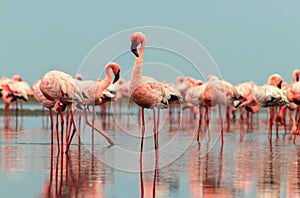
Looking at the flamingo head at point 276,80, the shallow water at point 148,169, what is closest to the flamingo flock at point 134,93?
the shallow water at point 148,169

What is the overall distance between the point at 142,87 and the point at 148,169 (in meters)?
1.77

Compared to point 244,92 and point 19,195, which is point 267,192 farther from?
point 244,92

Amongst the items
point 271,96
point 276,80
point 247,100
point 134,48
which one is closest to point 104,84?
point 134,48

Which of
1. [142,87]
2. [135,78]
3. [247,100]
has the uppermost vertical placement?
[135,78]

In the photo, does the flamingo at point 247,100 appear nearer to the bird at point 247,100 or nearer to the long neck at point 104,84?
the bird at point 247,100

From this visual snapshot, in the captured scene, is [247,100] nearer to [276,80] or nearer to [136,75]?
[276,80]

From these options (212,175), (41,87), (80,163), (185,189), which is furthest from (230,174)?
(41,87)

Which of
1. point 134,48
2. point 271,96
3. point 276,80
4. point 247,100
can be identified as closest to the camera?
point 134,48

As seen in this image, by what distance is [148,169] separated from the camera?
11703mm

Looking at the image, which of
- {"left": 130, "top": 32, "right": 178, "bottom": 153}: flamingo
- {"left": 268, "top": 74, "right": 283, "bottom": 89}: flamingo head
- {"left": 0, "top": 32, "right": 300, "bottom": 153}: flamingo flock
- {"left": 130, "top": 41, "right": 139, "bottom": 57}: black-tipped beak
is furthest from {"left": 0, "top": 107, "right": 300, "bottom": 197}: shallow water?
{"left": 268, "top": 74, "right": 283, "bottom": 89}: flamingo head

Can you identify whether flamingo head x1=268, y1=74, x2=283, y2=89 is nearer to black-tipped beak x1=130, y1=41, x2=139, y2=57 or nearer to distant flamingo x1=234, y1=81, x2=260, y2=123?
distant flamingo x1=234, y1=81, x2=260, y2=123

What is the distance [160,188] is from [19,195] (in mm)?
1804

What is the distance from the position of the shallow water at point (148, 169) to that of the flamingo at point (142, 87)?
3.18ft

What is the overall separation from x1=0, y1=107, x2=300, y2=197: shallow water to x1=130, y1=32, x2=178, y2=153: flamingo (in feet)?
3.18
